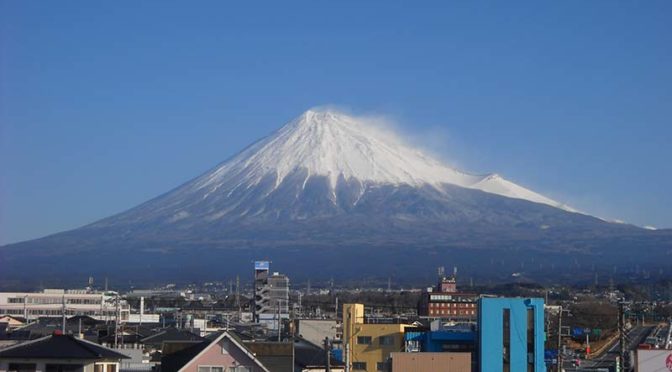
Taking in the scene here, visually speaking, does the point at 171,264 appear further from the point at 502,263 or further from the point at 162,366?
the point at 162,366

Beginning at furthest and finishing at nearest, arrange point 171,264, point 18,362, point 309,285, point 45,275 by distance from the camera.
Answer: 1. point 171,264
2. point 45,275
3. point 309,285
4. point 18,362

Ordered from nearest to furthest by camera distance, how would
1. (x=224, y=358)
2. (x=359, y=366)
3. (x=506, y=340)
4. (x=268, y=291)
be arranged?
(x=224, y=358) → (x=506, y=340) → (x=359, y=366) → (x=268, y=291)

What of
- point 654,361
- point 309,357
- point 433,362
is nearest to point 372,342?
point 433,362

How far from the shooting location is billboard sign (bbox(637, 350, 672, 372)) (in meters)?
24.4

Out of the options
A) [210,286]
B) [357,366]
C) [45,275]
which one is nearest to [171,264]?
[45,275]

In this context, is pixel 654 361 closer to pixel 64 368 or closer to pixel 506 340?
pixel 506 340

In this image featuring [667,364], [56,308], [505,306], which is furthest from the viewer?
[56,308]

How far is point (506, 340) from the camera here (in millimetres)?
33281

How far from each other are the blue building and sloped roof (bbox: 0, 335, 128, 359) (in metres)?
14.4

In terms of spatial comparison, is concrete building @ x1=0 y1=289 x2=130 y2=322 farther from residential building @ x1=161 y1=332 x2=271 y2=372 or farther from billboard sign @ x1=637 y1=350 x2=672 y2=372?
residential building @ x1=161 y1=332 x2=271 y2=372

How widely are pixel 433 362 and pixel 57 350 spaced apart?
1104 centimetres

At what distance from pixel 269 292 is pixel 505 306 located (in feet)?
197

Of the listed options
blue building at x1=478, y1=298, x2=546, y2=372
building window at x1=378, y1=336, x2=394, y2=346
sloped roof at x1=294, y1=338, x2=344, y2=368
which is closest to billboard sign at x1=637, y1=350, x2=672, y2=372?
sloped roof at x1=294, y1=338, x2=344, y2=368

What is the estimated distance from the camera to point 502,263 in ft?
630
